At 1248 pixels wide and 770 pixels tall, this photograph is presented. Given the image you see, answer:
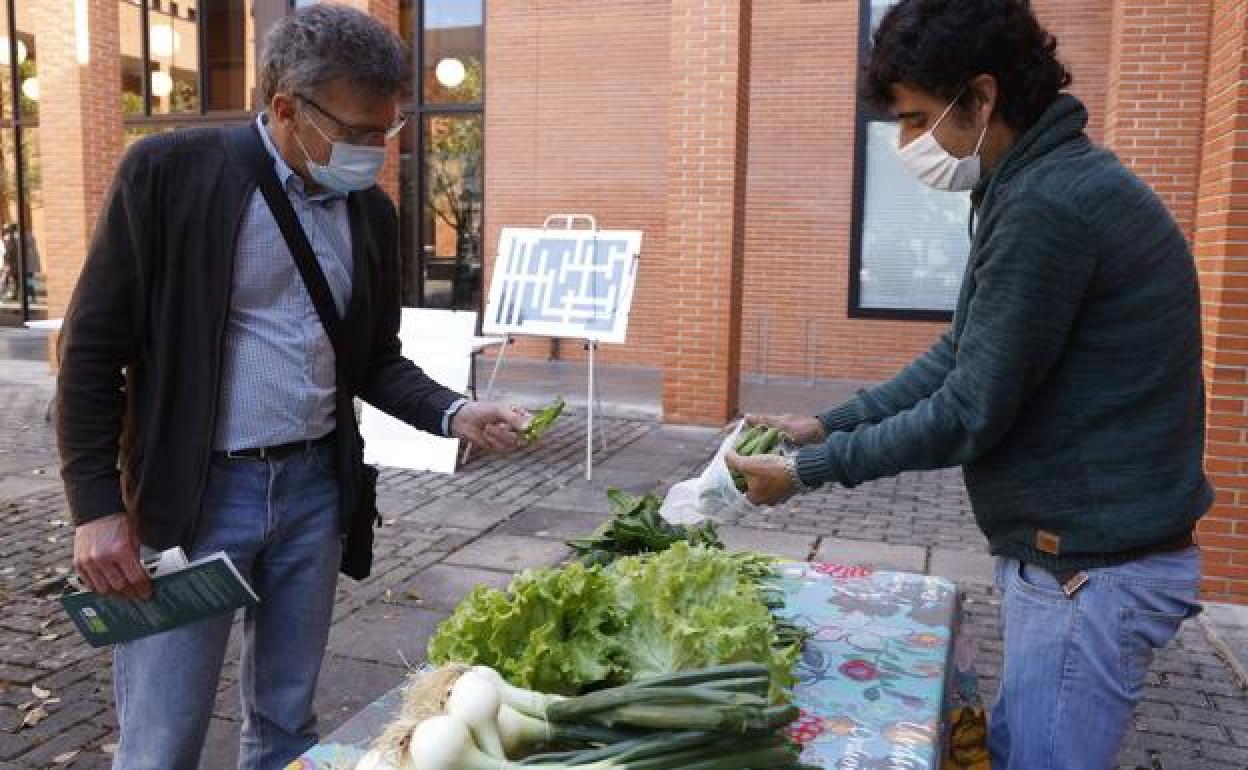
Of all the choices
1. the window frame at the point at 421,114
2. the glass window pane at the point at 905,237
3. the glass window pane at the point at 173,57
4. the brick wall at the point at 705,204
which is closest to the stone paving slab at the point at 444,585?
the brick wall at the point at 705,204

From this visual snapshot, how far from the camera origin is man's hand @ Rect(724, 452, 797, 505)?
2422 mm

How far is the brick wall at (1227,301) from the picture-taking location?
199 inches

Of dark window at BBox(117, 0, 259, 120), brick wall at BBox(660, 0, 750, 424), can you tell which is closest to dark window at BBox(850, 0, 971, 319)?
brick wall at BBox(660, 0, 750, 424)

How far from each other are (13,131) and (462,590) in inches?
669

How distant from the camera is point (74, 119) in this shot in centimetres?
1265

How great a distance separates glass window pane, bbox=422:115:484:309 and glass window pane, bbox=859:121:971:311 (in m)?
5.61

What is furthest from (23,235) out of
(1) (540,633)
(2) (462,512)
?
(1) (540,633)

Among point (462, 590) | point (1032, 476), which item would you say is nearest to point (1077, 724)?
point (1032, 476)

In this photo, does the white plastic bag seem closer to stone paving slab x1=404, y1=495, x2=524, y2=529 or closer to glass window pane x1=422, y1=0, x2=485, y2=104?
stone paving slab x1=404, y1=495, x2=524, y2=529

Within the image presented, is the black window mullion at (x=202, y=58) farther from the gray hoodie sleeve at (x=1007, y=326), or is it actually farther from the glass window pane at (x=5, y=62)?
the gray hoodie sleeve at (x=1007, y=326)

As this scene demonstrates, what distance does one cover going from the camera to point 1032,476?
213 centimetres

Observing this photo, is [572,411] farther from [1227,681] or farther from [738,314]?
[1227,681]

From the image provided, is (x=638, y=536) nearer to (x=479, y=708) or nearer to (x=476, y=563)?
(x=479, y=708)

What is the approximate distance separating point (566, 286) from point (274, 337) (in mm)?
6349
